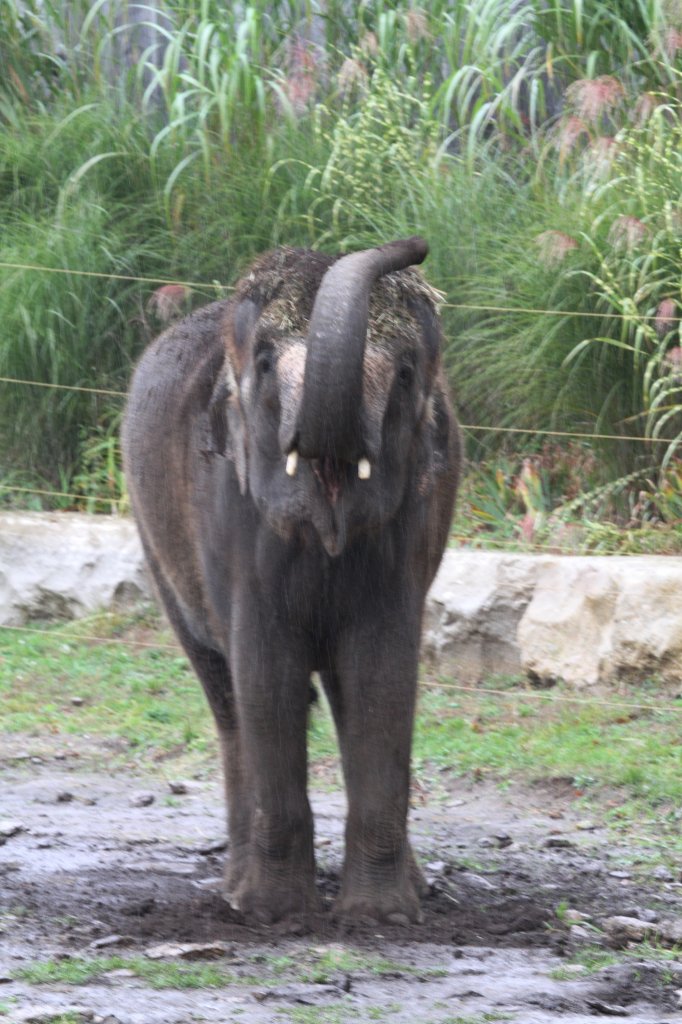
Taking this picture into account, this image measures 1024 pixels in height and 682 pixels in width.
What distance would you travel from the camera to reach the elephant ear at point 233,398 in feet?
12.9

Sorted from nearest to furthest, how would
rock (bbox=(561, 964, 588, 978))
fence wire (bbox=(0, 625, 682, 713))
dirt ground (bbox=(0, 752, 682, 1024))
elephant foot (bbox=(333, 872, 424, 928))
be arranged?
dirt ground (bbox=(0, 752, 682, 1024)) < rock (bbox=(561, 964, 588, 978)) < elephant foot (bbox=(333, 872, 424, 928)) < fence wire (bbox=(0, 625, 682, 713))

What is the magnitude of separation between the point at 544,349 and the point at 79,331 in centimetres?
263

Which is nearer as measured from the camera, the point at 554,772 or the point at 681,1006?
the point at 681,1006

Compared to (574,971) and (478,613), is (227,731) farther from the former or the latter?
→ (478,613)

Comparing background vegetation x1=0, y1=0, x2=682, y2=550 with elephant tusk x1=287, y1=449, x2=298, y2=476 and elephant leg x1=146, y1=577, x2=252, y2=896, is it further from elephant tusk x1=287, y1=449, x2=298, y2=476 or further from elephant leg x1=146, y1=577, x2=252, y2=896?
elephant tusk x1=287, y1=449, x2=298, y2=476

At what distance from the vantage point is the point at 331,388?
334 centimetres

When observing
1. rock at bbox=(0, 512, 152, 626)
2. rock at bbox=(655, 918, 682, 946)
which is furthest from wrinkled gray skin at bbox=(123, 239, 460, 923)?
rock at bbox=(0, 512, 152, 626)

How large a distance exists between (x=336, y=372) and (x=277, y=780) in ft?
3.94

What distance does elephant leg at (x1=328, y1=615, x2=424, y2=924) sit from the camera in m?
4.01

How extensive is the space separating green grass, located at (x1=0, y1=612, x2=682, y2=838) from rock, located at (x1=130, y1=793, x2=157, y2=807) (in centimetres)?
59

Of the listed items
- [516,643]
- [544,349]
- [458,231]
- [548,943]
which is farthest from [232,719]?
[458,231]

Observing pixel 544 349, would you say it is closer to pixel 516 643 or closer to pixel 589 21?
pixel 516 643

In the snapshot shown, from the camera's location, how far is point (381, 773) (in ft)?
13.2

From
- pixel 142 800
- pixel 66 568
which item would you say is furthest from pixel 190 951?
pixel 66 568
